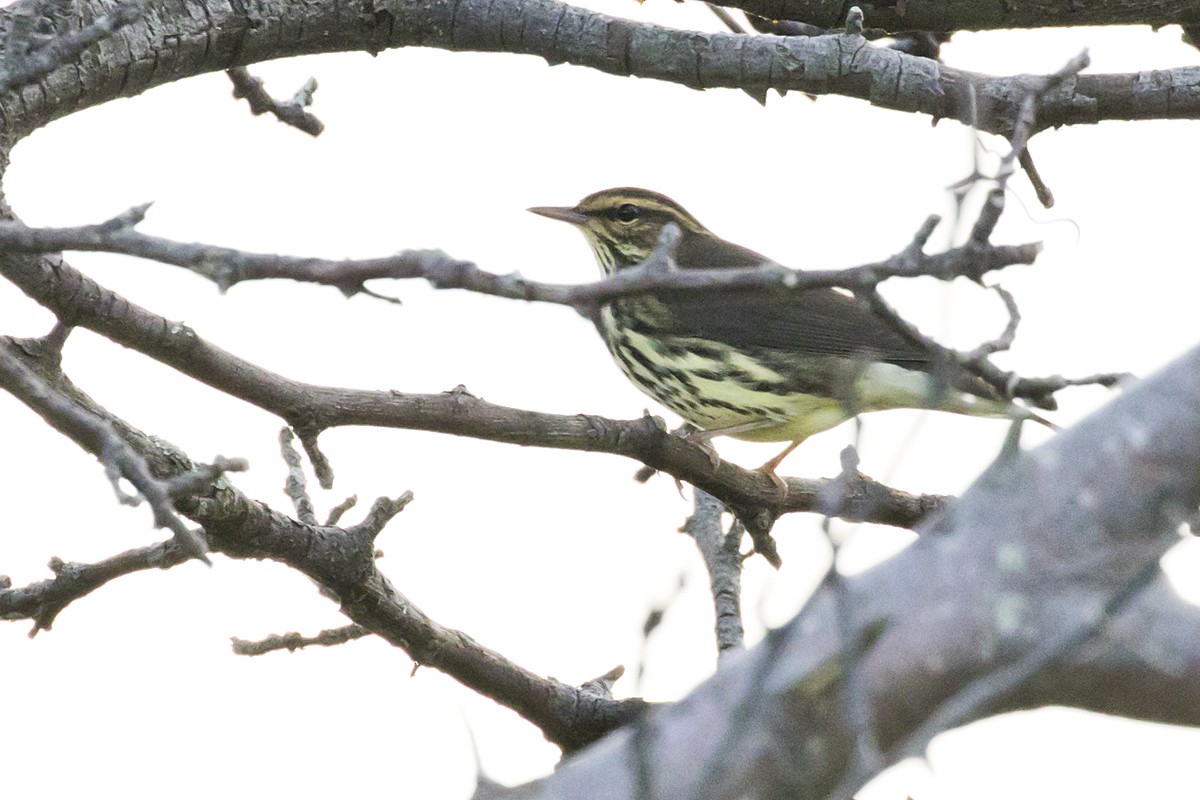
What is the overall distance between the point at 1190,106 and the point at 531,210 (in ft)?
11.6

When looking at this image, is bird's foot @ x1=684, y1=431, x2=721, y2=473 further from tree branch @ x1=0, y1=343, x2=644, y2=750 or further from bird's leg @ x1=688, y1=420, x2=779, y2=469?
tree branch @ x1=0, y1=343, x2=644, y2=750

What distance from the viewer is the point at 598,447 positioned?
4.23 metres

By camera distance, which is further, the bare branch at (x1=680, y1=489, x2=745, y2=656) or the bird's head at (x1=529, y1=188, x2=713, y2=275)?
the bird's head at (x1=529, y1=188, x2=713, y2=275)

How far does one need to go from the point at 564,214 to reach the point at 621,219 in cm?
29

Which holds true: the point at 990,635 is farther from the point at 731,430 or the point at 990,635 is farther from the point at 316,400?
the point at 731,430

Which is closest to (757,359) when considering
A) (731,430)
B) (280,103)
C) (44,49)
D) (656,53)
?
(731,430)

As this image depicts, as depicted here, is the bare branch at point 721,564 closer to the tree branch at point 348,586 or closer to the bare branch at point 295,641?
the tree branch at point 348,586

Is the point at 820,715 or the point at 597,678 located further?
the point at 597,678

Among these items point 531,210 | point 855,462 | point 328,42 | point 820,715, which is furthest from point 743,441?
point 820,715

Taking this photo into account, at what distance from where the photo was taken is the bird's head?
25.1ft

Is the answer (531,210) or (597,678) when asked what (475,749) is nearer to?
(597,678)

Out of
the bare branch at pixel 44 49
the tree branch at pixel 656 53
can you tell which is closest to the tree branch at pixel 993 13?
the tree branch at pixel 656 53

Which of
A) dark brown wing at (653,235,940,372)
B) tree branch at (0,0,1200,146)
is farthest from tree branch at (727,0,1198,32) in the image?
dark brown wing at (653,235,940,372)

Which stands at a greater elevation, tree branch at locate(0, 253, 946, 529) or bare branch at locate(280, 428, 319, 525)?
tree branch at locate(0, 253, 946, 529)
